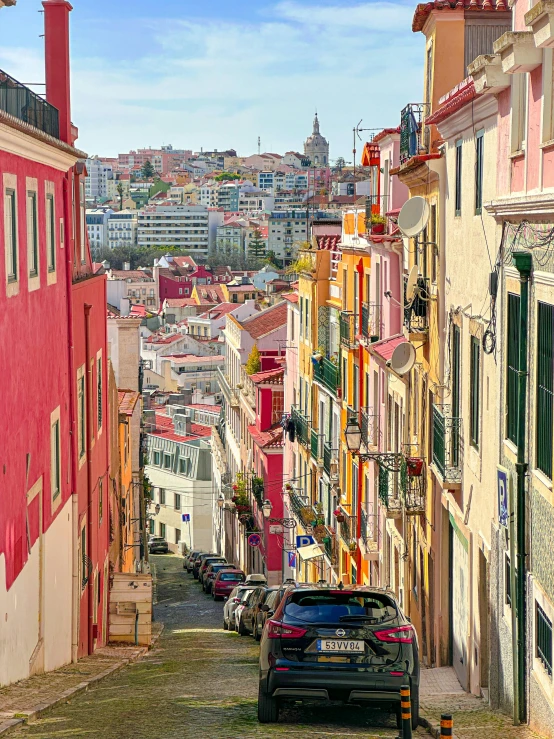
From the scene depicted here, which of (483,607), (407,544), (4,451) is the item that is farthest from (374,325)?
(4,451)

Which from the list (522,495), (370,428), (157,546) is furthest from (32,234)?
(157,546)

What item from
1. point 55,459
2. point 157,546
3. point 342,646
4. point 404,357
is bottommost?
point 157,546

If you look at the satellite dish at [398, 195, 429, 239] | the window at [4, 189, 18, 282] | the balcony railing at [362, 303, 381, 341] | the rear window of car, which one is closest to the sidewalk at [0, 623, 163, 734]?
the rear window of car

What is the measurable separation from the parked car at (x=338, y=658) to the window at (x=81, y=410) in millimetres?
10732

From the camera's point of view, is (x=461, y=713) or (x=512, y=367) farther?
(x=461, y=713)

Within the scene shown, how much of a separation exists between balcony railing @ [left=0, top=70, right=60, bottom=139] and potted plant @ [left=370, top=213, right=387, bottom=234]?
9.85 meters

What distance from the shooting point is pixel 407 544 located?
22.6 metres

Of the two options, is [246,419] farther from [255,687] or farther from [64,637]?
[255,687]

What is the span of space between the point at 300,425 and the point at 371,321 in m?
13.6

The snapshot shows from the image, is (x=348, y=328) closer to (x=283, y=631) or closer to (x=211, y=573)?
(x=283, y=631)

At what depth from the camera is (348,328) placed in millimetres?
32844

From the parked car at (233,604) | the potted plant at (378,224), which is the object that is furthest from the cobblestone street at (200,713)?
the parked car at (233,604)

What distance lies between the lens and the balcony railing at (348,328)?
31984 mm

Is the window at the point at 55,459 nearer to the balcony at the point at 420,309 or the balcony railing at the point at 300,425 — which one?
the balcony at the point at 420,309
